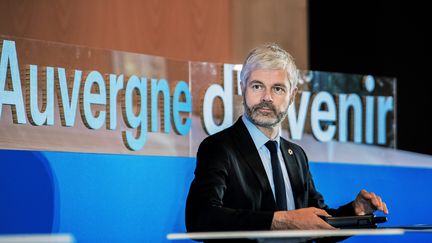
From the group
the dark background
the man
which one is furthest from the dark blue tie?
the dark background

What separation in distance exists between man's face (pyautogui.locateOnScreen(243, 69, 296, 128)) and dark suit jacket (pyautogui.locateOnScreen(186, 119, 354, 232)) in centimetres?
6

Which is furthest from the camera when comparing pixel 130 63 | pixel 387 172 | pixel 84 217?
pixel 387 172

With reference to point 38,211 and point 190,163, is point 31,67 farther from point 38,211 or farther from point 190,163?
point 190,163

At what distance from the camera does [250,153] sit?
2.76m

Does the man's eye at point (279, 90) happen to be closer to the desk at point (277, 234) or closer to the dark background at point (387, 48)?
the desk at point (277, 234)

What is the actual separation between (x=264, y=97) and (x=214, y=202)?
1.35ft

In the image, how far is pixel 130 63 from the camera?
3670 millimetres

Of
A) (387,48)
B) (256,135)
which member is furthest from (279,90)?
Result: (387,48)

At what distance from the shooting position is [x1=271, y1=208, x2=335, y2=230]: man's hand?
8.08 ft

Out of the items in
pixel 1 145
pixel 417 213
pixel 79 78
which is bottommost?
pixel 417 213

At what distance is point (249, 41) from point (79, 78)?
231cm

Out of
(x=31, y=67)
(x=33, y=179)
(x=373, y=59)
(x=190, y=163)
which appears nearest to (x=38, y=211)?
(x=33, y=179)

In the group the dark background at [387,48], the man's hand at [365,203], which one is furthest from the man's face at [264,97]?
the dark background at [387,48]

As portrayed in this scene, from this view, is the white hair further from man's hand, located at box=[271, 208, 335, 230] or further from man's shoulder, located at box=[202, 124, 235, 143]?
man's hand, located at box=[271, 208, 335, 230]
